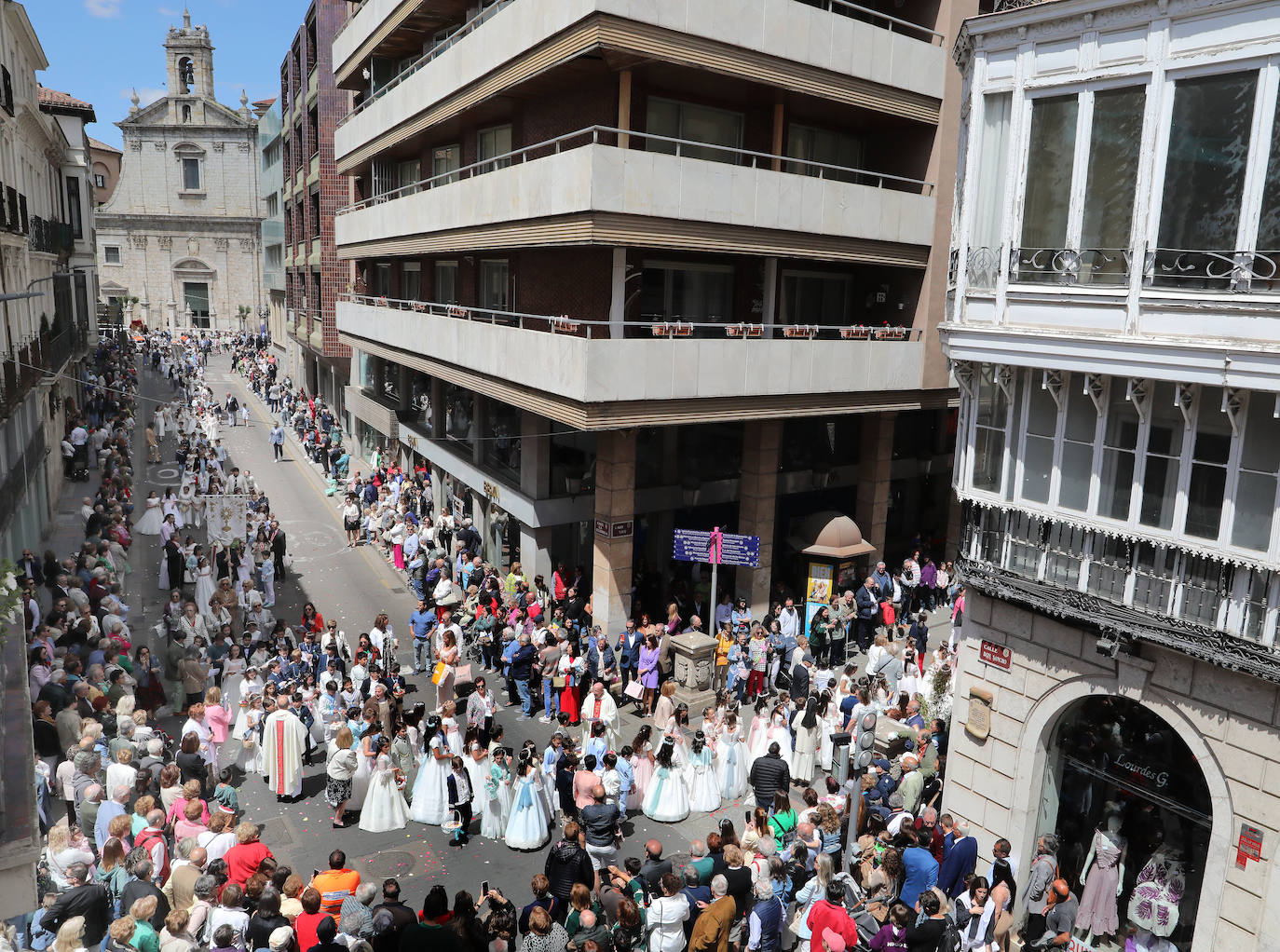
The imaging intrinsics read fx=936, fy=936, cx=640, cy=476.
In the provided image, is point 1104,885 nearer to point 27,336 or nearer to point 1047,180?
point 1047,180

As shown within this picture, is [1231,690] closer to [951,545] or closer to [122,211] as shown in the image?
[951,545]

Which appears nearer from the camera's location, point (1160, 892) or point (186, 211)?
point (1160, 892)

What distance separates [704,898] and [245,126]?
90730mm

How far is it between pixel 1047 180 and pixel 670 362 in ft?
27.2

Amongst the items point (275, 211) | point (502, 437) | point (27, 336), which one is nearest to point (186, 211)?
point (275, 211)

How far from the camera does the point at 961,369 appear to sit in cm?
1174

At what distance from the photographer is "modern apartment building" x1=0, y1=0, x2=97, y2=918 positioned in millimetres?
6930

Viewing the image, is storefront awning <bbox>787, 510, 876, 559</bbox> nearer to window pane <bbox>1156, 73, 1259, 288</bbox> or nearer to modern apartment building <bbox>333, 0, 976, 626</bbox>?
modern apartment building <bbox>333, 0, 976, 626</bbox>

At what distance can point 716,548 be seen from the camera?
57.6 feet

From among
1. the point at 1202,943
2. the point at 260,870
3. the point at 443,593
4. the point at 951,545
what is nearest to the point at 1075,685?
the point at 1202,943

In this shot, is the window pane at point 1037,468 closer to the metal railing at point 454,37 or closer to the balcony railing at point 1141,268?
the balcony railing at point 1141,268

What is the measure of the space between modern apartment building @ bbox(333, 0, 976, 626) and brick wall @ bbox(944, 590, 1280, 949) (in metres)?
8.38

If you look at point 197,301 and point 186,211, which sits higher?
point 186,211

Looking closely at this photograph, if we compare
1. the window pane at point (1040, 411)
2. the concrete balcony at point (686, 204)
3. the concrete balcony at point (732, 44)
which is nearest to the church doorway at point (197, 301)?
the concrete balcony at point (732, 44)
